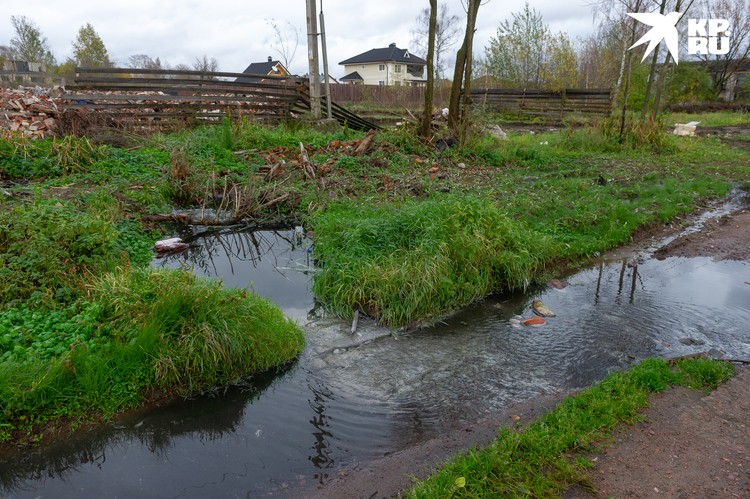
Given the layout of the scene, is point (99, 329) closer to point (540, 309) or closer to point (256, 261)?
point (256, 261)

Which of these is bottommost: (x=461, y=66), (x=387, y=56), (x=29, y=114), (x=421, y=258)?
(x=421, y=258)

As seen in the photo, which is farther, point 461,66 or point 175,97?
point 175,97

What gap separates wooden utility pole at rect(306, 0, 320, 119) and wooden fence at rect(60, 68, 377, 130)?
62 cm

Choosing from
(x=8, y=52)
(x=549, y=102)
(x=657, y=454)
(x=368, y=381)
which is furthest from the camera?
(x=8, y=52)

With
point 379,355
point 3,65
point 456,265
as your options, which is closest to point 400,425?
point 379,355

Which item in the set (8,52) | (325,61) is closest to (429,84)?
(325,61)

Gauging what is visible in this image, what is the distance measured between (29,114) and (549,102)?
19.8 meters

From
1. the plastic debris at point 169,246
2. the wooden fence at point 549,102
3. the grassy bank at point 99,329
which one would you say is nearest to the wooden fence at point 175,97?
the plastic debris at point 169,246

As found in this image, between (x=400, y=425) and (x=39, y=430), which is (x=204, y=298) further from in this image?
(x=400, y=425)

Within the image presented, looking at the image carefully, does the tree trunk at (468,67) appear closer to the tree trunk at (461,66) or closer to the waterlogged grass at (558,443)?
the tree trunk at (461,66)

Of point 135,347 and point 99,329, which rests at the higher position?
point 99,329

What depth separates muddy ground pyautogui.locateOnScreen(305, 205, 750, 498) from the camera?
2857 millimetres

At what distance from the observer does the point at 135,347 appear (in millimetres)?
3994

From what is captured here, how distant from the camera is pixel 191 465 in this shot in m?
3.36
